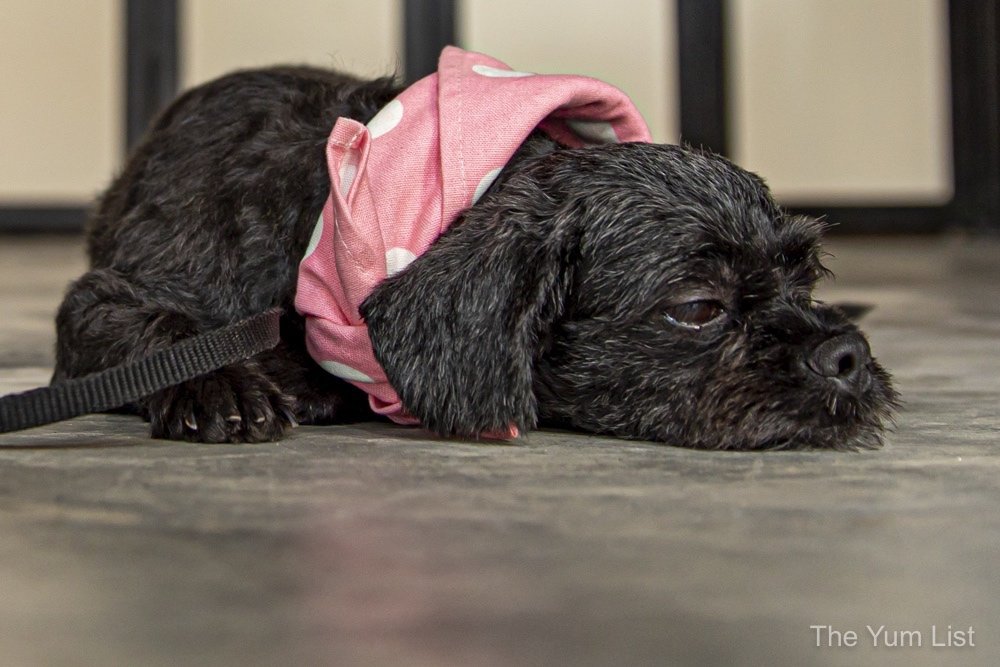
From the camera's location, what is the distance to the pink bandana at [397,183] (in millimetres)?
2342

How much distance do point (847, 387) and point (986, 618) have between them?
3.00ft

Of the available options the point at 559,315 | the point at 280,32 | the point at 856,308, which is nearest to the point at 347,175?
the point at 559,315

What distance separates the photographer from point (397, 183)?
242 centimetres

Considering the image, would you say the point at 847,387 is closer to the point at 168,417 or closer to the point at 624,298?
the point at 624,298

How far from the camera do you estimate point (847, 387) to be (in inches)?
88.5

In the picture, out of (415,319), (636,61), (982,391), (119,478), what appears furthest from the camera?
(636,61)

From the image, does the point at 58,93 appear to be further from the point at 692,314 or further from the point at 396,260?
the point at 692,314

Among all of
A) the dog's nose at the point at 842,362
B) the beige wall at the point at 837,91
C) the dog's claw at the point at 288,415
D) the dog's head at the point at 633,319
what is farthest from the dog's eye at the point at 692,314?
the beige wall at the point at 837,91

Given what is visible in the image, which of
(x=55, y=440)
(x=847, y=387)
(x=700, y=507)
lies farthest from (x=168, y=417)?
(x=847, y=387)

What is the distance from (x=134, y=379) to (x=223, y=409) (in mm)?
162

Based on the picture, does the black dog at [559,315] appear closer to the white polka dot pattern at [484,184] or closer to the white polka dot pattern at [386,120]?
the white polka dot pattern at [484,184]

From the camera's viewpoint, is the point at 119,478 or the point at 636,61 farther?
the point at 636,61

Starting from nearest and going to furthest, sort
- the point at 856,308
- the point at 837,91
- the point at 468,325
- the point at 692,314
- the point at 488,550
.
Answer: the point at 488,550
the point at 468,325
the point at 692,314
the point at 856,308
the point at 837,91

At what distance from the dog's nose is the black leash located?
100cm
